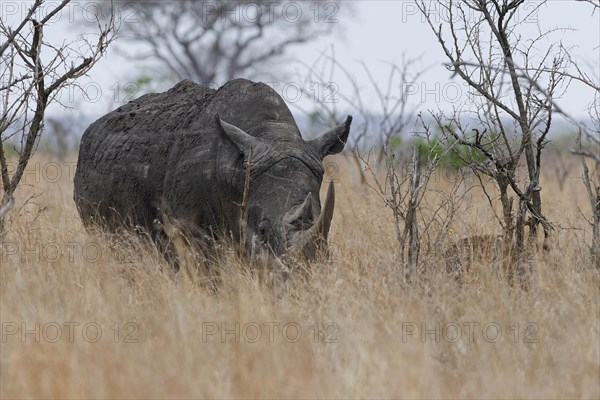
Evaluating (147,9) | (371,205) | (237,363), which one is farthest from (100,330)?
(147,9)

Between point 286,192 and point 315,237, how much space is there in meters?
0.59

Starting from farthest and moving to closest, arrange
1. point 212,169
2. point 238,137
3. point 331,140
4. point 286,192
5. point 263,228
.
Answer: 1. point 331,140
2. point 212,169
3. point 238,137
4. point 286,192
5. point 263,228

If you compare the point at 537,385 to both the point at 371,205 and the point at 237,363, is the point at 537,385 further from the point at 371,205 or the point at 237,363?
the point at 371,205

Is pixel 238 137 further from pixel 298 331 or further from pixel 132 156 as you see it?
pixel 298 331

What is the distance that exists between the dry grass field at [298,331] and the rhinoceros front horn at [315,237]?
0.14m

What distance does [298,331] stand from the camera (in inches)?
233

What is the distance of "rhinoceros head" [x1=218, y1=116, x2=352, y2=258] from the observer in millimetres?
7105

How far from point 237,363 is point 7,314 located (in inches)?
63.0

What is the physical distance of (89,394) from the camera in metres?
4.91

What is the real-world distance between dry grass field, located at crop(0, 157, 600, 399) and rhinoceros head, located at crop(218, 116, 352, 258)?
27 cm

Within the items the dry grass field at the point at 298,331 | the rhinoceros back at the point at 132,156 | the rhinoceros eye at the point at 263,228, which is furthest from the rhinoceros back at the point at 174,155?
the dry grass field at the point at 298,331

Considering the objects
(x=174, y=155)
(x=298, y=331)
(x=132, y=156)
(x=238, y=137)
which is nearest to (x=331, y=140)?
(x=238, y=137)

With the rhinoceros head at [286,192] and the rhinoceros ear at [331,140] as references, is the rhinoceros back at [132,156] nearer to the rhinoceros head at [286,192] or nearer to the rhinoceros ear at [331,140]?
the rhinoceros head at [286,192]

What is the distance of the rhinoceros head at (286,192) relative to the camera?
23.3 feet
